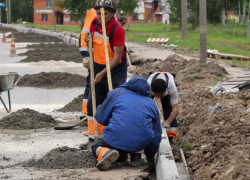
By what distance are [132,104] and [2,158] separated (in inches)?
78.7

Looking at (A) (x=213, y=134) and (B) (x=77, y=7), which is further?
Answer: (B) (x=77, y=7)

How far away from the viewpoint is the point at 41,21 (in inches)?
4198

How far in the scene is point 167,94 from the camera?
825cm

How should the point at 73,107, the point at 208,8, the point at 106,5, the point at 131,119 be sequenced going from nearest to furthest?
the point at 131,119
the point at 106,5
the point at 73,107
the point at 208,8

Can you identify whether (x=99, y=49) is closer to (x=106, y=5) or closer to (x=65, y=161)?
(x=106, y=5)

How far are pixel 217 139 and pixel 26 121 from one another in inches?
160

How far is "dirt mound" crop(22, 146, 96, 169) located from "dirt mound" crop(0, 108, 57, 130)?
97.5 inches

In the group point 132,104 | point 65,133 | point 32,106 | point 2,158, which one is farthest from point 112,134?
point 32,106

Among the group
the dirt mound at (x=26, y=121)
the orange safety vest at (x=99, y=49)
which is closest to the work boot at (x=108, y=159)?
the orange safety vest at (x=99, y=49)

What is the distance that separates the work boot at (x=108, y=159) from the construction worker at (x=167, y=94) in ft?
4.44

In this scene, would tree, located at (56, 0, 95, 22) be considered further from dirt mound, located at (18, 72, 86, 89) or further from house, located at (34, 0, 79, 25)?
house, located at (34, 0, 79, 25)

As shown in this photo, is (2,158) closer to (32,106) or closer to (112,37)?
(112,37)

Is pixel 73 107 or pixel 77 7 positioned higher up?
pixel 77 7

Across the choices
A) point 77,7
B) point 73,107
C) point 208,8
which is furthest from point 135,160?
point 208,8
